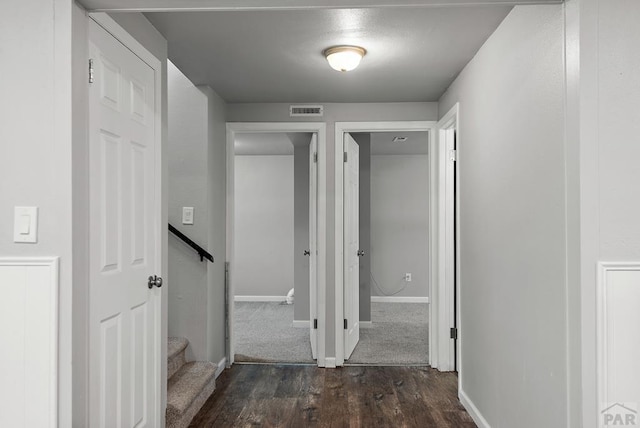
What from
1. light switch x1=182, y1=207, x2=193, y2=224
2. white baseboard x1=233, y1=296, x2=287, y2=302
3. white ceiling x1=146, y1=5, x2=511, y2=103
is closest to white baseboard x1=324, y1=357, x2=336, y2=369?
light switch x1=182, y1=207, x2=193, y2=224

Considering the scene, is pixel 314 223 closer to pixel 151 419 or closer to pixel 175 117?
pixel 175 117

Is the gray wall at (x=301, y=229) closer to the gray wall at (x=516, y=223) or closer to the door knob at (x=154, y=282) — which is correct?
the gray wall at (x=516, y=223)

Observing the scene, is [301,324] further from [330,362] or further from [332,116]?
[332,116]

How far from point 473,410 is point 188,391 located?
180 centimetres

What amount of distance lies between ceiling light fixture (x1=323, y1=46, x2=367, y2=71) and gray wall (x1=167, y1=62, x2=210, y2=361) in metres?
1.20

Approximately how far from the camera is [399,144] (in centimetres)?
636

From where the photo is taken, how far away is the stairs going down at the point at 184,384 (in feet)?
8.95

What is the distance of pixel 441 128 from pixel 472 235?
4.06 feet

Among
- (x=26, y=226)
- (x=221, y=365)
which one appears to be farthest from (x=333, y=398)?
(x=26, y=226)

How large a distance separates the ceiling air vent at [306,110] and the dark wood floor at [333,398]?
2.18 m

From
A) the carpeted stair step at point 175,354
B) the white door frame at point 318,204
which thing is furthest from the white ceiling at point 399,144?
the carpeted stair step at point 175,354

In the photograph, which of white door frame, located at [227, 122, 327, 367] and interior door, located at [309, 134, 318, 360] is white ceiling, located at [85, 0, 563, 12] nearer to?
white door frame, located at [227, 122, 327, 367]

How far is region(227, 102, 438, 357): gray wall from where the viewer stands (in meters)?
4.05

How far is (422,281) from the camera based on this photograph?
7.11 m
